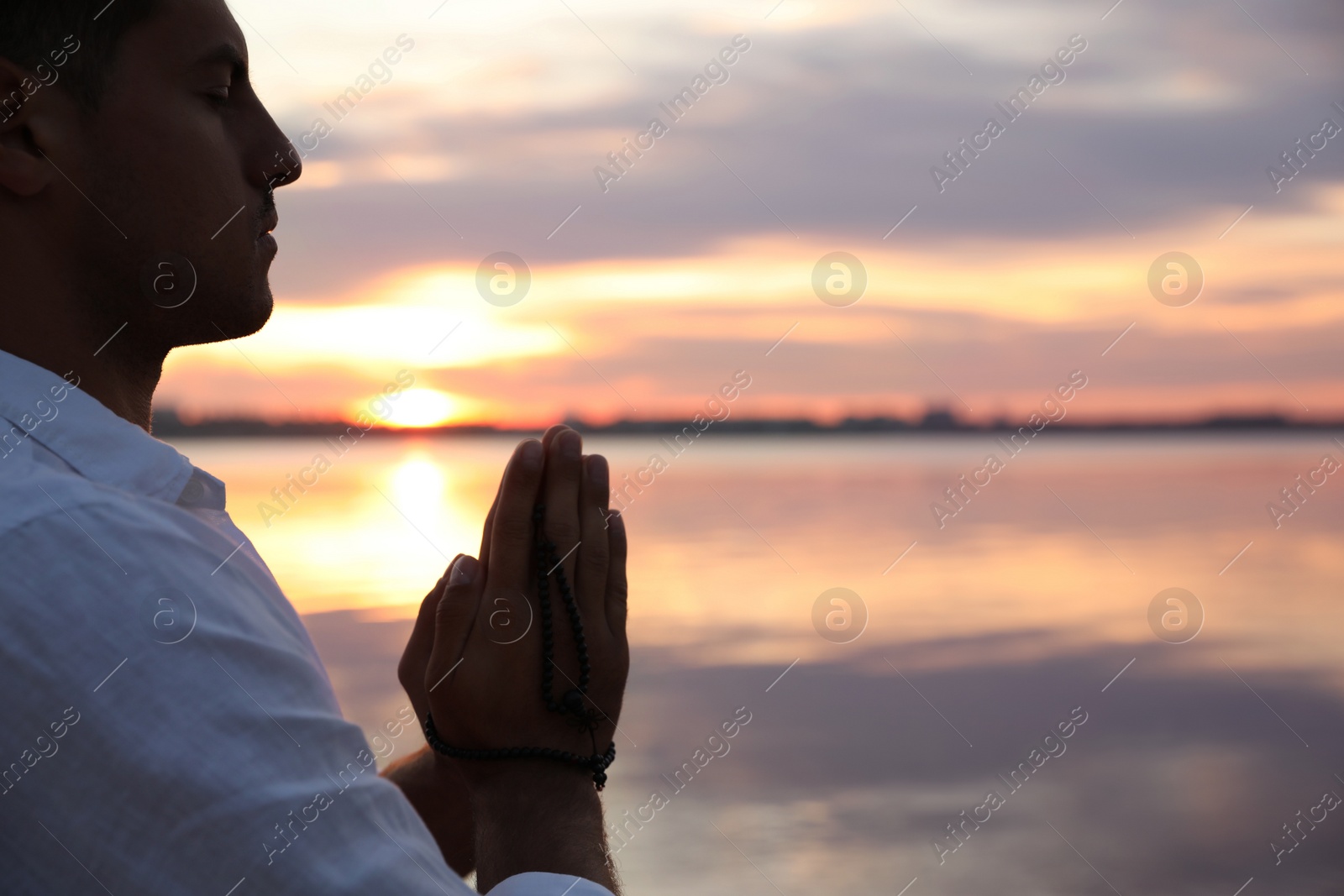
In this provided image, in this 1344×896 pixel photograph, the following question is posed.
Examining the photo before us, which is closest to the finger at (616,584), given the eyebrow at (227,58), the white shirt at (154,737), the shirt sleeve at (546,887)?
the shirt sleeve at (546,887)

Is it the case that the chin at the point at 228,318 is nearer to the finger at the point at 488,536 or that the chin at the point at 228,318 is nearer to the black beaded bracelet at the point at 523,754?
the finger at the point at 488,536

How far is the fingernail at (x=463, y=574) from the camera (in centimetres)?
143

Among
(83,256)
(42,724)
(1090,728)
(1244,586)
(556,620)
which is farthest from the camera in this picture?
(1244,586)

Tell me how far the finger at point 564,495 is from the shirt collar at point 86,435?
0.46 metres

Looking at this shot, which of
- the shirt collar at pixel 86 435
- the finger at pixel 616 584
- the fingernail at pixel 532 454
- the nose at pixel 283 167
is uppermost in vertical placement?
the nose at pixel 283 167

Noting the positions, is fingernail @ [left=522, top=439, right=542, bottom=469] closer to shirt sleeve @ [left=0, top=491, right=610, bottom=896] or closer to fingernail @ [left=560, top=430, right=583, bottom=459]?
fingernail @ [left=560, top=430, right=583, bottom=459]

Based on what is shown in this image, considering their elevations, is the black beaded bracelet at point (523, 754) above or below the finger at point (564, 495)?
below

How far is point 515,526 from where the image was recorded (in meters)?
1.45

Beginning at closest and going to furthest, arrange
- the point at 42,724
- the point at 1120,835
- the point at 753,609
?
1. the point at 42,724
2. the point at 1120,835
3. the point at 753,609

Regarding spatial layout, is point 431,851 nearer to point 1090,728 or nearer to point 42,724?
point 42,724

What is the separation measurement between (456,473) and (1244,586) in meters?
30.2

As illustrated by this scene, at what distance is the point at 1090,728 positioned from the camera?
5.94m

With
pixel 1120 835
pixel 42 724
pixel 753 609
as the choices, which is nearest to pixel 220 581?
pixel 42 724

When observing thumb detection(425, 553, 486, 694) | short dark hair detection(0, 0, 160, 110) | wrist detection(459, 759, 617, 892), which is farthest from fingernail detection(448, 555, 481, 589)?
short dark hair detection(0, 0, 160, 110)
